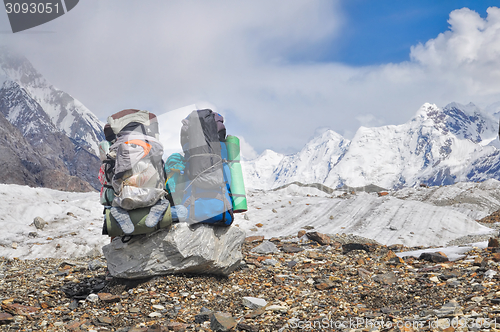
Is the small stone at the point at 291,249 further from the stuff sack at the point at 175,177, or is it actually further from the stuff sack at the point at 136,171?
the stuff sack at the point at 136,171

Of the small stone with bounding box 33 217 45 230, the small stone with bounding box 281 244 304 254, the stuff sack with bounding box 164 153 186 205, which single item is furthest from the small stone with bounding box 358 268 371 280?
the small stone with bounding box 33 217 45 230

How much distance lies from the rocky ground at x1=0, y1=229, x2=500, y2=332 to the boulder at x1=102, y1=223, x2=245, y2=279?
23 cm

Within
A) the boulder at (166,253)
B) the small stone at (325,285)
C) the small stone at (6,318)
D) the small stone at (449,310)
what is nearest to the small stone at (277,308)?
the small stone at (325,285)

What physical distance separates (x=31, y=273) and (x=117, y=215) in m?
3.74

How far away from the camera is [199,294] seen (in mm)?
6363

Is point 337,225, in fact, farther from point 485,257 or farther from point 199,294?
point 199,294

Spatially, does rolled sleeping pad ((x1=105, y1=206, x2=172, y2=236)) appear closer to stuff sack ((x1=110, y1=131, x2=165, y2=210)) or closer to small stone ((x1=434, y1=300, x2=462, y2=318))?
stuff sack ((x1=110, y1=131, x2=165, y2=210))

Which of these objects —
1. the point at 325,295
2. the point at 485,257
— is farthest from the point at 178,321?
the point at 485,257

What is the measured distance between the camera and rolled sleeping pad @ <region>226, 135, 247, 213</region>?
24.4 feet

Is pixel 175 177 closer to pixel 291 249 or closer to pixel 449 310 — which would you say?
pixel 291 249

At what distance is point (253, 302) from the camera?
5801 mm

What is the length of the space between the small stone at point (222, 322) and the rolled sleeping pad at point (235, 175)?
273 cm

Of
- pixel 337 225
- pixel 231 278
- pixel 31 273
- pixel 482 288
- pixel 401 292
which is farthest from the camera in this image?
pixel 337 225

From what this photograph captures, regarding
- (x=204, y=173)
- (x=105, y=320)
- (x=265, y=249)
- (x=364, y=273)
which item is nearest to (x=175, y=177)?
(x=204, y=173)
